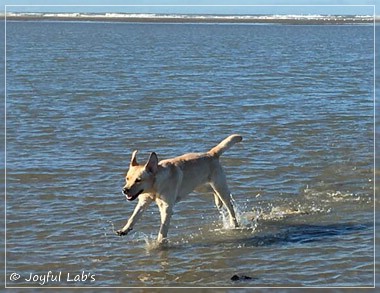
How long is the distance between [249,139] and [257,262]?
6340 mm

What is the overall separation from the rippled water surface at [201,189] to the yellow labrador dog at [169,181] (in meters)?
0.32

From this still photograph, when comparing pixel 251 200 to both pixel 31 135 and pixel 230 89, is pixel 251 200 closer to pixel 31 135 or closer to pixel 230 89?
pixel 31 135

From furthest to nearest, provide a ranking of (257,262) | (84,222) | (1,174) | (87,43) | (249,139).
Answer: (87,43), (249,139), (1,174), (84,222), (257,262)

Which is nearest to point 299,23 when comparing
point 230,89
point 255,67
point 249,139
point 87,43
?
point 87,43

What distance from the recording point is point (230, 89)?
22.6m

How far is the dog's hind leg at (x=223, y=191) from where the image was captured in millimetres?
10414

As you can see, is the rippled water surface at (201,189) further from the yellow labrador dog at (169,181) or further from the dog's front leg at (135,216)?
the yellow labrador dog at (169,181)

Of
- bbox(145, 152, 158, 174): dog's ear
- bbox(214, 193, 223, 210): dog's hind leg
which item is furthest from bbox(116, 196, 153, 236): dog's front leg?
bbox(214, 193, 223, 210): dog's hind leg

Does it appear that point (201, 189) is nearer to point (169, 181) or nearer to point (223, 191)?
point (223, 191)

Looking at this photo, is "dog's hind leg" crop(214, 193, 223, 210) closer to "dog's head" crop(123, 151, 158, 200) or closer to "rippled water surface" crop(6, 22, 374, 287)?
"rippled water surface" crop(6, 22, 374, 287)

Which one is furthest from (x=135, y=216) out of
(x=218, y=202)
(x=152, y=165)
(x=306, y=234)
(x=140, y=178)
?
(x=306, y=234)

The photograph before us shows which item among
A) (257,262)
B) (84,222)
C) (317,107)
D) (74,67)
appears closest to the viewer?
(257,262)

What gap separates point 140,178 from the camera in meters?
9.40

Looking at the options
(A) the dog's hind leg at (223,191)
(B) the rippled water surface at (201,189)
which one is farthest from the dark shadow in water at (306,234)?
(A) the dog's hind leg at (223,191)
